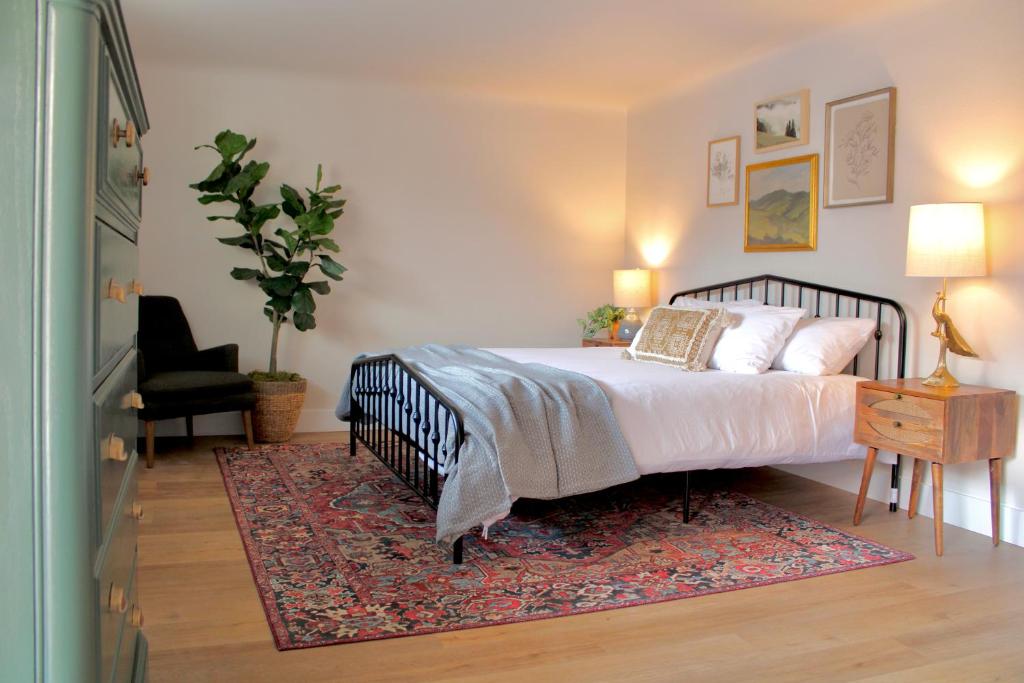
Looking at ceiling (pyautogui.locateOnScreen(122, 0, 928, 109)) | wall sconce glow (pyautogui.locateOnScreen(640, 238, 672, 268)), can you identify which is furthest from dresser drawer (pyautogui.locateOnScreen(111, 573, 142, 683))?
wall sconce glow (pyautogui.locateOnScreen(640, 238, 672, 268))

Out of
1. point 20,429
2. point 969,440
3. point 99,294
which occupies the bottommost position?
point 969,440

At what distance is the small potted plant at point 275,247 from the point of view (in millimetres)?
5398

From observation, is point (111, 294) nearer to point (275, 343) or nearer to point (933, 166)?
point (933, 166)

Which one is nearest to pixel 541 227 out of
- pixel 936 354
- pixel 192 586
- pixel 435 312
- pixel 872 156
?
pixel 435 312

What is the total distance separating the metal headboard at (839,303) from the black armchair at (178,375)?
3.05m

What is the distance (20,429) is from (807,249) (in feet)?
14.5

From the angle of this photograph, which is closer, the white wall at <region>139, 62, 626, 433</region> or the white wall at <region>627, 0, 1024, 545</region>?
the white wall at <region>627, 0, 1024, 545</region>

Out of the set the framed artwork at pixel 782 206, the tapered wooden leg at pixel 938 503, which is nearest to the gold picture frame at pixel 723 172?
the framed artwork at pixel 782 206

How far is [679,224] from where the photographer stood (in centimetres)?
604

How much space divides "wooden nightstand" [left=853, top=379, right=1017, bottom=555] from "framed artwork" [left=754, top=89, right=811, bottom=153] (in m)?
1.72

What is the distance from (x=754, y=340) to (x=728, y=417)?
74 centimetres

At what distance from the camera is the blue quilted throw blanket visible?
3088 millimetres

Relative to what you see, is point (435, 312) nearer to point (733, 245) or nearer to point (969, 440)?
point (733, 245)

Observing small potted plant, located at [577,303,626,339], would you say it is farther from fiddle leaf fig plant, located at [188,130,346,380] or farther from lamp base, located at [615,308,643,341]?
fiddle leaf fig plant, located at [188,130,346,380]
